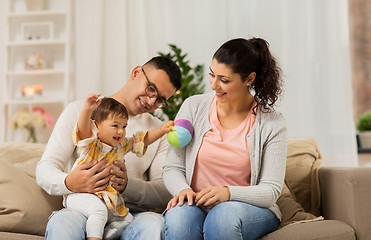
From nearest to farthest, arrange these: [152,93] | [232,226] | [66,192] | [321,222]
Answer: [232,226] → [66,192] → [321,222] → [152,93]

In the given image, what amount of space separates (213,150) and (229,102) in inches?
9.0

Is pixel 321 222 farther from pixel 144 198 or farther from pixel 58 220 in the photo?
pixel 58 220

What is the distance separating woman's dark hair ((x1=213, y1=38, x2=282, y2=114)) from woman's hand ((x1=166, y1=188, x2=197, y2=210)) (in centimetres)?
46

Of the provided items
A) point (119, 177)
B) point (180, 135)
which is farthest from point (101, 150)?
point (180, 135)

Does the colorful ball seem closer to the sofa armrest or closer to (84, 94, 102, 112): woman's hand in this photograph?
(84, 94, 102, 112): woman's hand

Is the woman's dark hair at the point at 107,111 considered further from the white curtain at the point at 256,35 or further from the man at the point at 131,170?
the white curtain at the point at 256,35

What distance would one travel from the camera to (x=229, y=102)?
1.86 m

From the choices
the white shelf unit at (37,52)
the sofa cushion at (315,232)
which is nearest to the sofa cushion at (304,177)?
the sofa cushion at (315,232)

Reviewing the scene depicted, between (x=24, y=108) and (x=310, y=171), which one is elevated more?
(x=24, y=108)

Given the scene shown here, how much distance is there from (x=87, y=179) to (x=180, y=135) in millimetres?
392

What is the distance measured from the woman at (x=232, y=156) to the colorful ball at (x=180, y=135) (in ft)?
0.22

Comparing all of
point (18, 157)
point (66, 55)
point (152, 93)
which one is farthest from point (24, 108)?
point (152, 93)

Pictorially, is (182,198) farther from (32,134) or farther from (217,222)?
(32,134)

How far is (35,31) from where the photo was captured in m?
3.89
